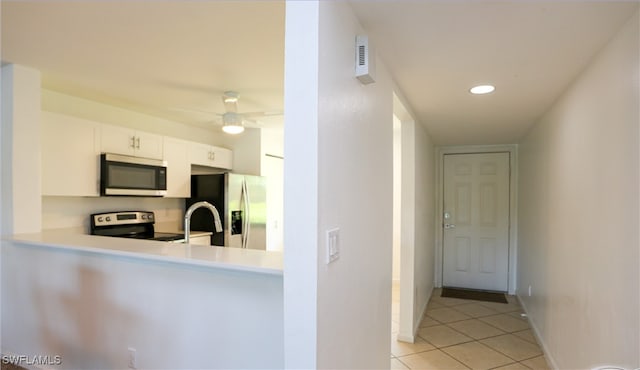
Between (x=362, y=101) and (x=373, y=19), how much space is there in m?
0.34

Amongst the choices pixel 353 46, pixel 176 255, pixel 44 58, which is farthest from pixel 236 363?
pixel 44 58

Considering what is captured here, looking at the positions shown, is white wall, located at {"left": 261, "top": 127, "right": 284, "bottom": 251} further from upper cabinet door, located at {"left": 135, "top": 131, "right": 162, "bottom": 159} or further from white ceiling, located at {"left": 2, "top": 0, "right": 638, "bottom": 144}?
white ceiling, located at {"left": 2, "top": 0, "right": 638, "bottom": 144}

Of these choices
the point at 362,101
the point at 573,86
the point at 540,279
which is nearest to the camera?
the point at 362,101

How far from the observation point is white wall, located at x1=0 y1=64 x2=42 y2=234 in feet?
7.59

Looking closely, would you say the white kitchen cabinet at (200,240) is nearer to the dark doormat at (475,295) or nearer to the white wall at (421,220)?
the white wall at (421,220)

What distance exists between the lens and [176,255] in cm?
163

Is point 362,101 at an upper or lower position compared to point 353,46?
lower

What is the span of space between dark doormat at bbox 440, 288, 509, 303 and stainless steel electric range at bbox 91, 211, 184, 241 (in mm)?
3557

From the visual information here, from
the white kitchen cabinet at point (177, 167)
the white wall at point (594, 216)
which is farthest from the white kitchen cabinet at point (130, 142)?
the white wall at point (594, 216)

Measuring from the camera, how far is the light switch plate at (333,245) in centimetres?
114

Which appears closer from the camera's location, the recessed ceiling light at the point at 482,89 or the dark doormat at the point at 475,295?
the recessed ceiling light at the point at 482,89

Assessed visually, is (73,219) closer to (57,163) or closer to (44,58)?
(57,163)

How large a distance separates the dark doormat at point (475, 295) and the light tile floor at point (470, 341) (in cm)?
21

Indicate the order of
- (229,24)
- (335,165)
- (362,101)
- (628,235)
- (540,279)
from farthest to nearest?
1. (540,279)
2. (229,24)
3. (362,101)
4. (628,235)
5. (335,165)
